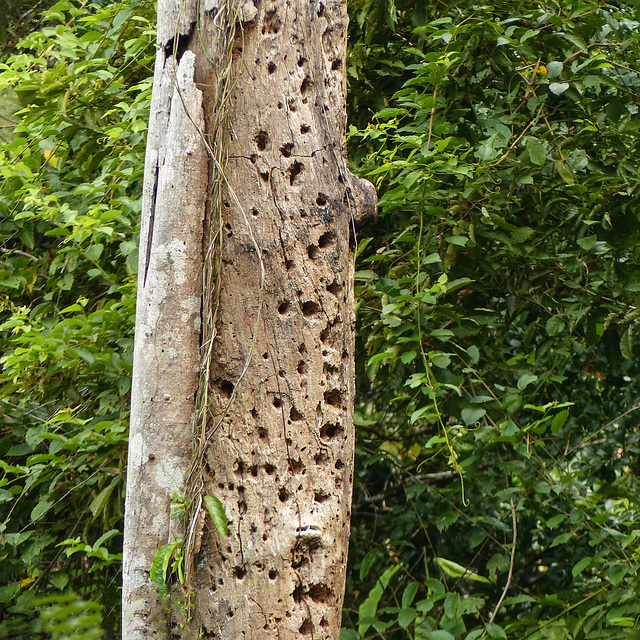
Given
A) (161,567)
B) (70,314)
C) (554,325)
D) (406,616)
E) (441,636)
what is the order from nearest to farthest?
(161,567) < (441,636) < (406,616) < (554,325) < (70,314)

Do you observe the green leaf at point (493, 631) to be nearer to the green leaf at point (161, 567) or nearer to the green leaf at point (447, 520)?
the green leaf at point (447, 520)

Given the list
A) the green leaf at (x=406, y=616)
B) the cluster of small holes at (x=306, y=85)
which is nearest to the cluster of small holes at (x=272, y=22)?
the cluster of small holes at (x=306, y=85)

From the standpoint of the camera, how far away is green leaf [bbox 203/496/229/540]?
5.41ft

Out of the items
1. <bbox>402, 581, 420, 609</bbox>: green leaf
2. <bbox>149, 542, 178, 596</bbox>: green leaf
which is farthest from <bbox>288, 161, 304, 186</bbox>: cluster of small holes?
<bbox>402, 581, 420, 609</bbox>: green leaf

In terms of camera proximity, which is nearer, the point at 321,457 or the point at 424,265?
the point at 321,457

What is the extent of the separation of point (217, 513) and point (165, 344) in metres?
0.43

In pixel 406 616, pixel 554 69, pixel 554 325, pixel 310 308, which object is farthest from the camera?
pixel 554 325

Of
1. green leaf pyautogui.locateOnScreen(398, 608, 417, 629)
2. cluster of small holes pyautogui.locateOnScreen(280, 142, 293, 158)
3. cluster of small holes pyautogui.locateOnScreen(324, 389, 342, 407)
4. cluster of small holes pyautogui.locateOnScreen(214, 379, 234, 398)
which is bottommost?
green leaf pyautogui.locateOnScreen(398, 608, 417, 629)

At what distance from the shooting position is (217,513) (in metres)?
1.67

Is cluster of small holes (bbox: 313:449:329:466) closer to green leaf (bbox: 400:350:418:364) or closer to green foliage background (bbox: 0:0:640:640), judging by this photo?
green foliage background (bbox: 0:0:640:640)

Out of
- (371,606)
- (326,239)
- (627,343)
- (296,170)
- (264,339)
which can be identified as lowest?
(371,606)

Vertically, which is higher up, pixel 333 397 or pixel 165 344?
pixel 165 344

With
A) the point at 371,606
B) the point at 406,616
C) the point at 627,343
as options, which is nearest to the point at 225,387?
the point at 371,606

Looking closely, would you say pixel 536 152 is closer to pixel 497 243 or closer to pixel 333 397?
pixel 497 243
